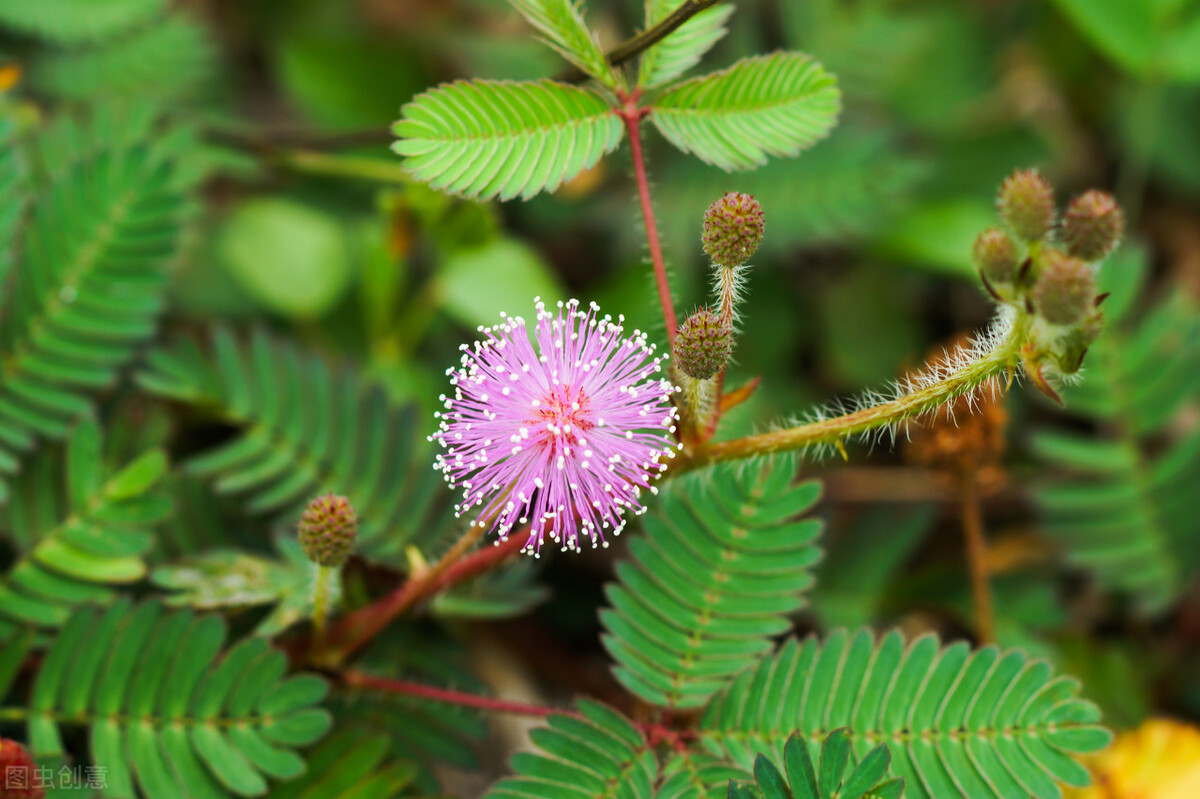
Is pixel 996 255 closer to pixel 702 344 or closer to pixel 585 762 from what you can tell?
pixel 702 344

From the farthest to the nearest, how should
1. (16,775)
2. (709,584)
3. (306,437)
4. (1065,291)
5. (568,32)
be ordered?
(306,437) → (709,584) → (568,32) → (16,775) → (1065,291)

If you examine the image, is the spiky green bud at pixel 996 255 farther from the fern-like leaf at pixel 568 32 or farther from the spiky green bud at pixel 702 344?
the fern-like leaf at pixel 568 32

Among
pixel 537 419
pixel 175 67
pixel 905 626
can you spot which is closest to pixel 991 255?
pixel 537 419

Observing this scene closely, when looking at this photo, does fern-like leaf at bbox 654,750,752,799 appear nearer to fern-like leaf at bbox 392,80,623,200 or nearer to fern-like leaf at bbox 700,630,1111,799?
fern-like leaf at bbox 700,630,1111,799

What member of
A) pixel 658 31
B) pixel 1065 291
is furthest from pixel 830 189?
pixel 1065 291

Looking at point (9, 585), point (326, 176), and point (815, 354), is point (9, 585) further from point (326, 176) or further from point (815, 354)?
point (815, 354)

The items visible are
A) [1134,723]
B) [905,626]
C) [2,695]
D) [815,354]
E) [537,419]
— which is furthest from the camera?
[815,354]
